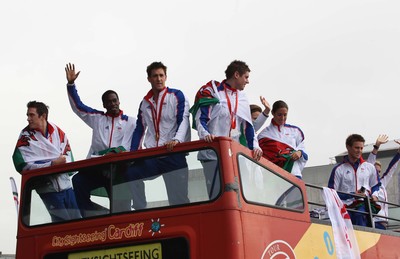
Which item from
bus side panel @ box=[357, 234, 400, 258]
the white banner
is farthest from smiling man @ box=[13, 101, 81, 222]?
bus side panel @ box=[357, 234, 400, 258]

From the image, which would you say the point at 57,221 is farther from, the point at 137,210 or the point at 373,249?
the point at 373,249

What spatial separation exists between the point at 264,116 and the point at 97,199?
2.94 metres


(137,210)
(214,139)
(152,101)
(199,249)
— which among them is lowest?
(199,249)

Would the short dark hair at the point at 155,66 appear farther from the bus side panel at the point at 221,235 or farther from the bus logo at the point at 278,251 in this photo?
the bus logo at the point at 278,251

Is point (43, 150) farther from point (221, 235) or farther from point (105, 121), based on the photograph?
point (221, 235)

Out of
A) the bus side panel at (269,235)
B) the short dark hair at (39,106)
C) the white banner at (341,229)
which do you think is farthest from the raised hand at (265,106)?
the short dark hair at (39,106)

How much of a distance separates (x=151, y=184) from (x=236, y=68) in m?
1.83

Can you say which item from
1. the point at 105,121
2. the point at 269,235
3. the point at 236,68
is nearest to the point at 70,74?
the point at 105,121

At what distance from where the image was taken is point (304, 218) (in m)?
7.78

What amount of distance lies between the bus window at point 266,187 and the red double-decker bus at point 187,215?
11mm

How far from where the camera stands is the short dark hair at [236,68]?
8078mm

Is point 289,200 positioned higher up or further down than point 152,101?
further down

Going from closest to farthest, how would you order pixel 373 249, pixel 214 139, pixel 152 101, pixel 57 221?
pixel 214 139 → pixel 57 221 → pixel 152 101 → pixel 373 249

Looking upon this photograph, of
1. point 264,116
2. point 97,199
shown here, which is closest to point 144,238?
point 97,199
